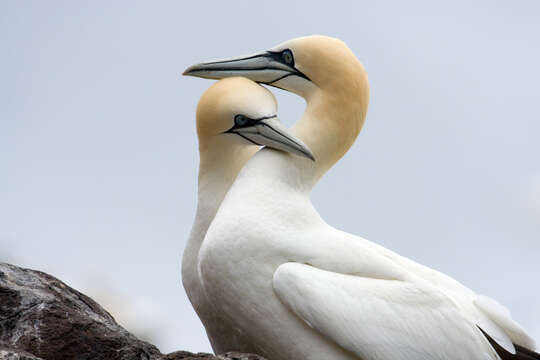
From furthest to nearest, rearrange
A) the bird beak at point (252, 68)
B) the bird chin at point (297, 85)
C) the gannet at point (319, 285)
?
the bird beak at point (252, 68) < the bird chin at point (297, 85) < the gannet at point (319, 285)

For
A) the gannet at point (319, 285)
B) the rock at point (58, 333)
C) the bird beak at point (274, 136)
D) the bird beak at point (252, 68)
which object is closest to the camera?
the rock at point (58, 333)

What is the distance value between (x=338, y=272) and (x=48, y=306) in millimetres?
1650

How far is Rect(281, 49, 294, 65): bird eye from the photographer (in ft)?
19.0

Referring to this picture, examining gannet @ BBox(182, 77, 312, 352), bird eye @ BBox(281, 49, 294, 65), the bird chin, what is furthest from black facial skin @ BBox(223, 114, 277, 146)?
bird eye @ BBox(281, 49, 294, 65)

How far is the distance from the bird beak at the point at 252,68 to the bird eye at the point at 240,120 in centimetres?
51

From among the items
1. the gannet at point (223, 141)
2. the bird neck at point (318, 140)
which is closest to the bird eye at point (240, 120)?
Answer: the gannet at point (223, 141)

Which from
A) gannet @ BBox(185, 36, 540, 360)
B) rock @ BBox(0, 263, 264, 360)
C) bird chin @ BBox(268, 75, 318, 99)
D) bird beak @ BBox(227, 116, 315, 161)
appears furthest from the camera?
bird chin @ BBox(268, 75, 318, 99)

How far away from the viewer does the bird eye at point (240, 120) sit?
5427 millimetres

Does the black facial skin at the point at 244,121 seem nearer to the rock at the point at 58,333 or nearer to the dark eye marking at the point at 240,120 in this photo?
the dark eye marking at the point at 240,120

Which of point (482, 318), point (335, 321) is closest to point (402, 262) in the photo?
point (482, 318)

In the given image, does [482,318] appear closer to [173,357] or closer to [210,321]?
[210,321]

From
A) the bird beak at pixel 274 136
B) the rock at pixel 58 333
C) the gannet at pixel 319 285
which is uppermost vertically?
the bird beak at pixel 274 136

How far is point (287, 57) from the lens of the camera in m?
5.82

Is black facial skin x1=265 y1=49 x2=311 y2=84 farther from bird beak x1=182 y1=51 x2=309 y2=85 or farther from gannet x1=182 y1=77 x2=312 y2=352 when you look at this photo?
gannet x1=182 y1=77 x2=312 y2=352
